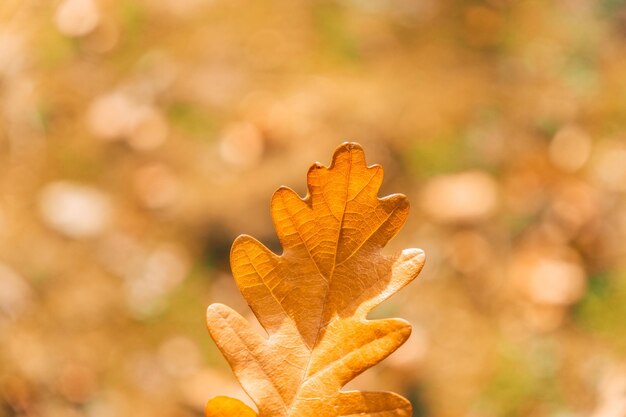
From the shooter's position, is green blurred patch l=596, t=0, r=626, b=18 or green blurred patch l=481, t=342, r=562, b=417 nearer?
green blurred patch l=481, t=342, r=562, b=417

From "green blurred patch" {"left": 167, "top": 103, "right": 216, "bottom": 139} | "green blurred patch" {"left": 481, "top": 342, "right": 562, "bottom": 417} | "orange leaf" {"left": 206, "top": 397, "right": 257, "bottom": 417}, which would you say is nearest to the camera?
"orange leaf" {"left": 206, "top": 397, "right": 257, "bottom": 417}

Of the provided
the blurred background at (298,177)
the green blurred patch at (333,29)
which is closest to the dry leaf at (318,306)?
the blurred background at (298,177)

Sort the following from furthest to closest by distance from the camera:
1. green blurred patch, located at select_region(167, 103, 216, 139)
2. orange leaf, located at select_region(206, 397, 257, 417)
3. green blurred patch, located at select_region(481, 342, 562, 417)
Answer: green blurred patch, located at select_region(167, 103, 216, 139) → green blurred patch, located at select_region(481, 342, 562, 417) → orange leaf, located at select_region(206, 397, 257, 417)

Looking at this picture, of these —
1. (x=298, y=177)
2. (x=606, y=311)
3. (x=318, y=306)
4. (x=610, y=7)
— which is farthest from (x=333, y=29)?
(x=318, y=306)

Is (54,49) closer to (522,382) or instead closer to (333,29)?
(333,29)

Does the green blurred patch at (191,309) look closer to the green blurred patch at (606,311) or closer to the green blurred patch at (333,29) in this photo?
the green blurred patch at (333,29)

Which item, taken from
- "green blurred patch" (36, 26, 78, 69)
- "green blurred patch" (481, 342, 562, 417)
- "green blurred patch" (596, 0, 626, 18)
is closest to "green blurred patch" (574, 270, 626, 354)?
"green blurred patch" (481, 342, 562, 417)

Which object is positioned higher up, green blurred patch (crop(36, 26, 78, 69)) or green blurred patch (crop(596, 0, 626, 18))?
green blurred patch (crop(36, 26, 78, 69))

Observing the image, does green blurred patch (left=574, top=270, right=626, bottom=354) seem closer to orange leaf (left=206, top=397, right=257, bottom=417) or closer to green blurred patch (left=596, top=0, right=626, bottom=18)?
green blurred patch (left=596, top=0, right=626, bottom=18)
